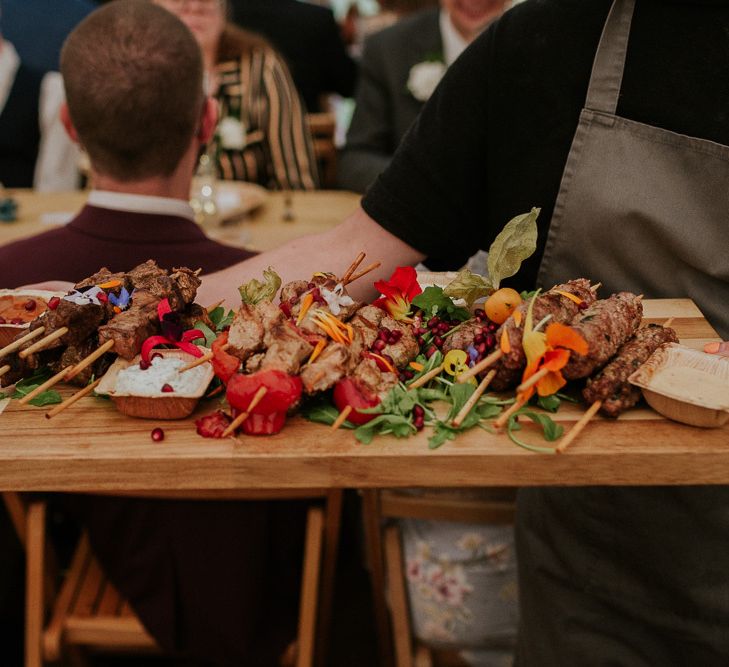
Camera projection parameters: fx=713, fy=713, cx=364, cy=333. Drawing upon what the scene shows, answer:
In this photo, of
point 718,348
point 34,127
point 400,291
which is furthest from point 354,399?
point 34,127

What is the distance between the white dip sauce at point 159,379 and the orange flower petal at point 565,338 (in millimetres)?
626

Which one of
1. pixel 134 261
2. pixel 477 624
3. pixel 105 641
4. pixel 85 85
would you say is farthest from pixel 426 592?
pixel 85 85

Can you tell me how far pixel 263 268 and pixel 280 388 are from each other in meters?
0.56

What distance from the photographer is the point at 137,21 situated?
211cm

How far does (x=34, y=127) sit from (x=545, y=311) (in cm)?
405

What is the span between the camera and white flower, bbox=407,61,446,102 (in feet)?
13.4

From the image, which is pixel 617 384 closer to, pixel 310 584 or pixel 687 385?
pixel 687 385

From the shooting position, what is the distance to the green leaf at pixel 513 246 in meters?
A: 1.38

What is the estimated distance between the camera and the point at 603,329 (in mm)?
1309

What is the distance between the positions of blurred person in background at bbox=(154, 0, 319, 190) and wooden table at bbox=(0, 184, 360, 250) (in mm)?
885

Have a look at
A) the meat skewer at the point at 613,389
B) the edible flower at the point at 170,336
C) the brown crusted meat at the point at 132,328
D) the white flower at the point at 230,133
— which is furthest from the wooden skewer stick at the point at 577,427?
the white flower at the point at 230,133

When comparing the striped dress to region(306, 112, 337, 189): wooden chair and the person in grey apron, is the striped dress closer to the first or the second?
region(306, 112, 337, 189): wooden chair

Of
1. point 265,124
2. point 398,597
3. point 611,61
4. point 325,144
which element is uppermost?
point 611,61

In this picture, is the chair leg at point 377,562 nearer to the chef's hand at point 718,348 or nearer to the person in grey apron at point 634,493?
the person in grey apron at point 634,493
